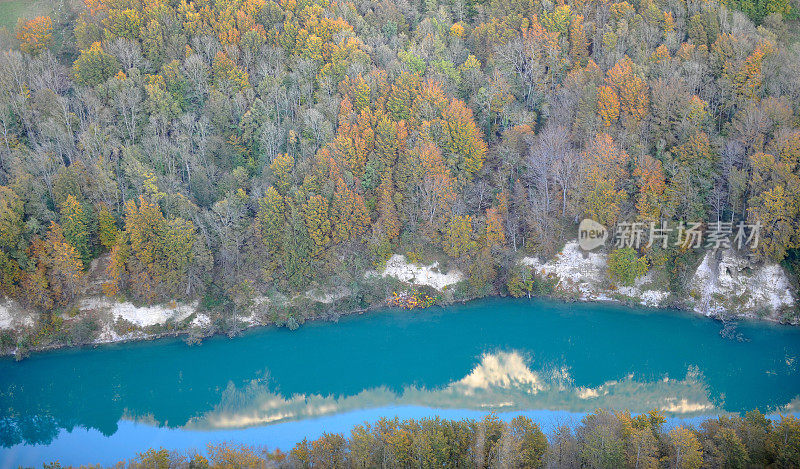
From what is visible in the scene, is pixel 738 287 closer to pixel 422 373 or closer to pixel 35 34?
pixel 422 373

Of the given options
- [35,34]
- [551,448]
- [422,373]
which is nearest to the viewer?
[551,448]

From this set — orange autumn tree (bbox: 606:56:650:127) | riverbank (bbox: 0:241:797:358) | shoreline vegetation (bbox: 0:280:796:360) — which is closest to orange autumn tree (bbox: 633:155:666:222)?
riverbank (bbox: 0:241:797:358)

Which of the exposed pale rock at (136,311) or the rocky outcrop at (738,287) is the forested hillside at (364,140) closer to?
the exposed pale rock at (136,311)

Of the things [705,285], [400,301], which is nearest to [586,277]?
[705,285]

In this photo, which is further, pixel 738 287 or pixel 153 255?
pixel 153 255

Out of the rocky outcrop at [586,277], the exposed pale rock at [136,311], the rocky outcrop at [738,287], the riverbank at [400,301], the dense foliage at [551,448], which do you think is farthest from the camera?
the rocky outcrop at [586,277]

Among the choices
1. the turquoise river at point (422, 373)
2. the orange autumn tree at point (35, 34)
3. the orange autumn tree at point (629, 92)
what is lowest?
the turquoise river at point (422, 373)

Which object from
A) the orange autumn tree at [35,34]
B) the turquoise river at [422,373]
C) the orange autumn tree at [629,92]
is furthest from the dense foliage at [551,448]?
the orange autumn tree at [35,34]
